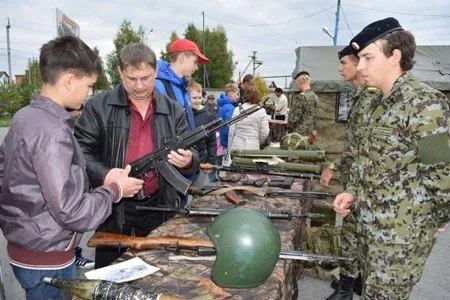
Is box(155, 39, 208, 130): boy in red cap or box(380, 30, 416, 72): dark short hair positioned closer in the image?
box(380, 30, 416, 72): dark short hair

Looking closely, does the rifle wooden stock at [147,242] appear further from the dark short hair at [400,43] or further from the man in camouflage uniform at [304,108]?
the man in camouflage uniform at [304,108]

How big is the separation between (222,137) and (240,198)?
500 centimetres

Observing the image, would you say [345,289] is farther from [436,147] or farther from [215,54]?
[215,54]

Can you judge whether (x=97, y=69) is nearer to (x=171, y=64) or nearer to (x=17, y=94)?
(x=171, y=64)

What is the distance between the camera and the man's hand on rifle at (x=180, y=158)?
9.22 feet

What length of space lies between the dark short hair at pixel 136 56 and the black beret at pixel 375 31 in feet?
4.69

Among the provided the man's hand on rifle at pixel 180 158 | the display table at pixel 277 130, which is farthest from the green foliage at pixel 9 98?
the man's hand on rifle at pixel 180 158

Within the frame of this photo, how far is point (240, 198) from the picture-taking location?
10.9ft

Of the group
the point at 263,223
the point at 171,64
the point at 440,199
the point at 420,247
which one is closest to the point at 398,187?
the point at 440,199

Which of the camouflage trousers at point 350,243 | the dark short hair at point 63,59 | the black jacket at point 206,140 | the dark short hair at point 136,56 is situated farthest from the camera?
the black jacket at point 206,140

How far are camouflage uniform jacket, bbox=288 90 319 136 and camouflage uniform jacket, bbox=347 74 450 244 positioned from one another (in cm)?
568

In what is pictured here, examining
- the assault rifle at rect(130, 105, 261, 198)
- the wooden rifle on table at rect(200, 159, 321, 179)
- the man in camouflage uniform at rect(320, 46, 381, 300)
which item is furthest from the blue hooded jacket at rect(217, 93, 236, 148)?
the assault rifle at rect(130, 105, 261, 198)

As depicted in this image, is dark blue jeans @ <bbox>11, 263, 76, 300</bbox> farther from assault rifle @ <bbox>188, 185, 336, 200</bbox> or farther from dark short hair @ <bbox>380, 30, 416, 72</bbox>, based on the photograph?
dark short hair @ <bbox>380, 30, 416, 72</bbox>

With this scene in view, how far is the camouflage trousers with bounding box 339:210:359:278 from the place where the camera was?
3.25m
